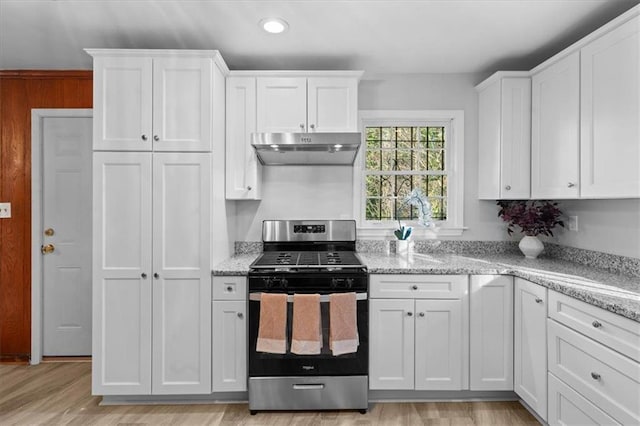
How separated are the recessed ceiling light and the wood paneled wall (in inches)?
69.3

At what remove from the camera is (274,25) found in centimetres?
217

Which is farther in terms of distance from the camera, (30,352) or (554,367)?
(30,352)

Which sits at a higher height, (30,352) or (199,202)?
(199,202)

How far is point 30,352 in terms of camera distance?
2994 millimetres

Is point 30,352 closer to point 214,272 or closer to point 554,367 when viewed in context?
point 214,272

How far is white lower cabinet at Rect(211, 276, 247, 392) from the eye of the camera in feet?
7.49

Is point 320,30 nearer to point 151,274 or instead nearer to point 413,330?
point 151,274

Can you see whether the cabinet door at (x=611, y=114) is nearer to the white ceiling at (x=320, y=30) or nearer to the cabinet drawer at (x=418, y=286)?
the white ceiling at (x=320, y=30)

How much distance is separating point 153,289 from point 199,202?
613 mm

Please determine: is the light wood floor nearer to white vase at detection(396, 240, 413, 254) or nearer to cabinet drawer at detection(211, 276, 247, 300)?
cabinet drawer at detection(211, 276, 247, 300)

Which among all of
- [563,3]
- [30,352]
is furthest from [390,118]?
[30,352]

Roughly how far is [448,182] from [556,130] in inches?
35.6

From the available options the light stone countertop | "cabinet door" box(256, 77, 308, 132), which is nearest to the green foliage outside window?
the light stone countertop

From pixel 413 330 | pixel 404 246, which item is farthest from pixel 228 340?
pixel 404 246
